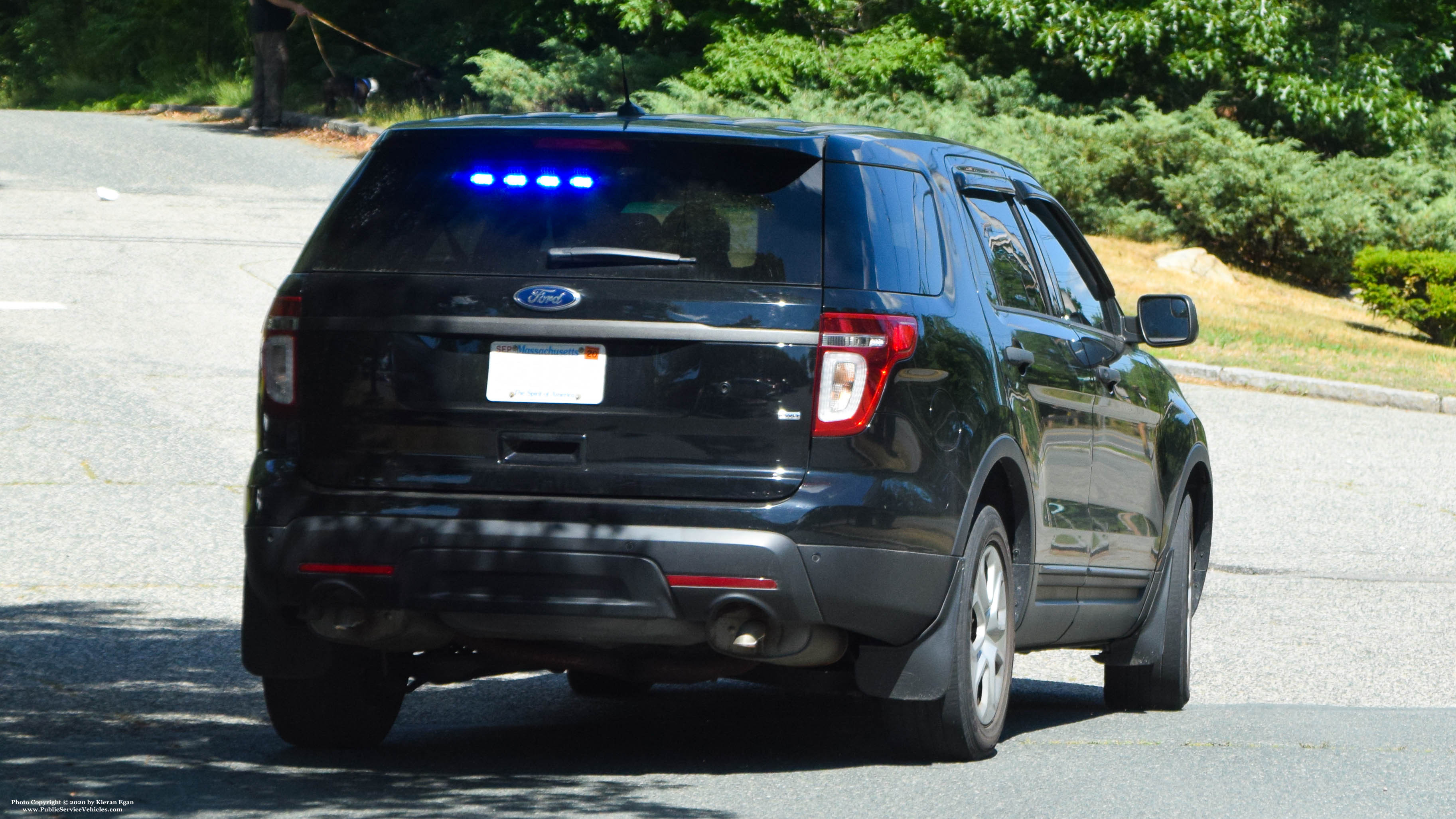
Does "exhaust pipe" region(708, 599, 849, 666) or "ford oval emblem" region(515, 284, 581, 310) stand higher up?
"ford oval emblem" region(515, 284, 581, 310)

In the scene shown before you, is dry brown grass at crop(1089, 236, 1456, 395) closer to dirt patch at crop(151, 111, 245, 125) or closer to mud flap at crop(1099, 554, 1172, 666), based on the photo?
mud flap at crop(1099, 554, 1172, 666)

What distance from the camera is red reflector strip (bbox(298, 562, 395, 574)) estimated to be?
4512 mm

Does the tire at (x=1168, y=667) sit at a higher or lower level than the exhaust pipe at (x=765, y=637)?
lower

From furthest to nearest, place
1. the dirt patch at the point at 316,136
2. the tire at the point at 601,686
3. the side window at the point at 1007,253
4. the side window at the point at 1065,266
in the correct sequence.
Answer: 1. the dirt patch at the point at 316,136
2. the tire at the point at 601,686
3. the side window at the point at 1065,266
4. the side window at the point at 1007,253

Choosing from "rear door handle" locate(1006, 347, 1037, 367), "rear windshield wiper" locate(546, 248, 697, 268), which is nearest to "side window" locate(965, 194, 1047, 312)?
"rear door handle" locate(1006, 347, 1037, 367)

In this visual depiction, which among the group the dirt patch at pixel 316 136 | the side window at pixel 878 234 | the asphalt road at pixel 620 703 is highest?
the side window at pixel 878 234

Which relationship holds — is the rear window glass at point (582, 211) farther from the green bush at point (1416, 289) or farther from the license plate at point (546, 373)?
the green bush at point (1416, 289)

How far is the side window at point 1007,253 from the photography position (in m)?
5.44

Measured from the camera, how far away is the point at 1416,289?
21516 mm

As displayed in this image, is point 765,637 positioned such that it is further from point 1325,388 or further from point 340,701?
point 1325,388

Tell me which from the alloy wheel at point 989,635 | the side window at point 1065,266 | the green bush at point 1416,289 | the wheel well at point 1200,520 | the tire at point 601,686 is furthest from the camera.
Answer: the green bush at point 1416,289

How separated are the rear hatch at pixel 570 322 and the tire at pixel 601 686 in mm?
1943

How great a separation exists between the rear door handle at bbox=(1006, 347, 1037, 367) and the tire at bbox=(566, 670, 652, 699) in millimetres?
1875

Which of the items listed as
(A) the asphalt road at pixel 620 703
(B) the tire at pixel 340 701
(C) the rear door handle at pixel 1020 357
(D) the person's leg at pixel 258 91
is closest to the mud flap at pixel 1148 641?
(A) the asphalt road at pixel 620 703
